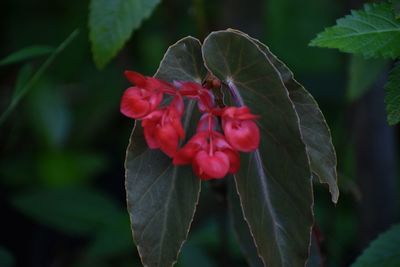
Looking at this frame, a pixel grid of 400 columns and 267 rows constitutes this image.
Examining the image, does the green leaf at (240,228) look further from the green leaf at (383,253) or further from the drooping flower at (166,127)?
the drooping flower at (166,127)

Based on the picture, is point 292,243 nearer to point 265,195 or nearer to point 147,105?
point 265,195

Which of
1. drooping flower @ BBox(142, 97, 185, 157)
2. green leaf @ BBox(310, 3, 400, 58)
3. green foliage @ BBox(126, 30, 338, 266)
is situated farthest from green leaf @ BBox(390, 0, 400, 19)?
drooping flower @ BBox(142, 97, 185, 157)

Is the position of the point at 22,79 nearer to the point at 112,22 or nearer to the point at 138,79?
the point at 112,22

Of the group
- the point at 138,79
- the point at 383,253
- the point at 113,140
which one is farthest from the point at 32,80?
the point at 113,140

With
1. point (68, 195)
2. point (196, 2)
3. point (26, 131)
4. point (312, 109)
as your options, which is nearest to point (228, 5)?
point (196, 2)

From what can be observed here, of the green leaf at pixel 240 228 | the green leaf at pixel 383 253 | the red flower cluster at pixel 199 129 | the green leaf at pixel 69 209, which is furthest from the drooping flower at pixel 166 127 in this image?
the green leaf at pixel 69 209
